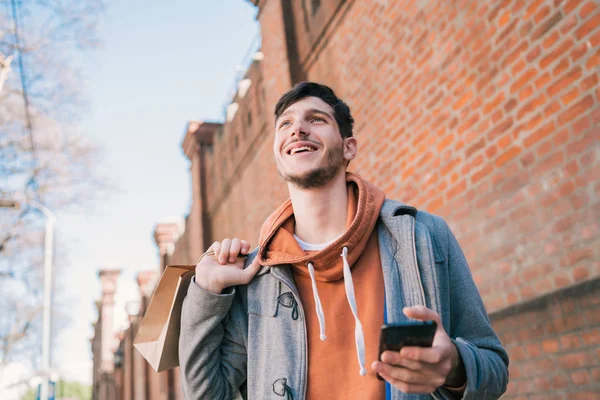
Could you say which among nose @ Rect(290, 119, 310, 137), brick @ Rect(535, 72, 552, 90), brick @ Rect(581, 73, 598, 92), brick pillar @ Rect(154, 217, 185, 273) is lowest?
nose @ Rect(290, 119, 310, 137)

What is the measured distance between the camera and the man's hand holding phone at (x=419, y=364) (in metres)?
1.70

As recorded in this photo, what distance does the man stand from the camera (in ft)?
7.02

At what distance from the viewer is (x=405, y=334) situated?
5.55 feet

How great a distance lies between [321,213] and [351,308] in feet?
1.54

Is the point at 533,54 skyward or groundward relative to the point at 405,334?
skyward

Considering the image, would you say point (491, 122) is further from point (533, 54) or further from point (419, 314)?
point (419, 314)

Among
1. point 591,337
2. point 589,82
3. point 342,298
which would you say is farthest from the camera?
point 589,82

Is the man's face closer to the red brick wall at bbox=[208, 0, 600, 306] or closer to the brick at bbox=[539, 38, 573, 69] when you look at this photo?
the red brick wall at bbox=[208, 0, 600, 306]

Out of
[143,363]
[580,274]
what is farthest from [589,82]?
[143,363]

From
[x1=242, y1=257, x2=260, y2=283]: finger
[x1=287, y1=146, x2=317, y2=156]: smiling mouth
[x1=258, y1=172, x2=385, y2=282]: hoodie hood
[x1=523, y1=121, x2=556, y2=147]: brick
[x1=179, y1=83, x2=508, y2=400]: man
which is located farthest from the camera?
[x1=523, y1=121, x2=556, y2=147]: brick

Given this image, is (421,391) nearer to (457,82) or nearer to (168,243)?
(457,82)

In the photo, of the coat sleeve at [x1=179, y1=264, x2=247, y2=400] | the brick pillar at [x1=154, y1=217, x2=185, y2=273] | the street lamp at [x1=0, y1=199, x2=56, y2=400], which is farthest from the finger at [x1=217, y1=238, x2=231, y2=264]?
the brick pillar at [x1=154, y1=217, x2=185, y2=273]

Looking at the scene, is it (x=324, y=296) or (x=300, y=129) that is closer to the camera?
(x=324, y=296)

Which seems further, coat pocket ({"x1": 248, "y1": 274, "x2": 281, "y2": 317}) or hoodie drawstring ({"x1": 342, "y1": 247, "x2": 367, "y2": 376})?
coat pocket ({"x1": 248, "y1": 274, "x2": 281, "y2": 317})
